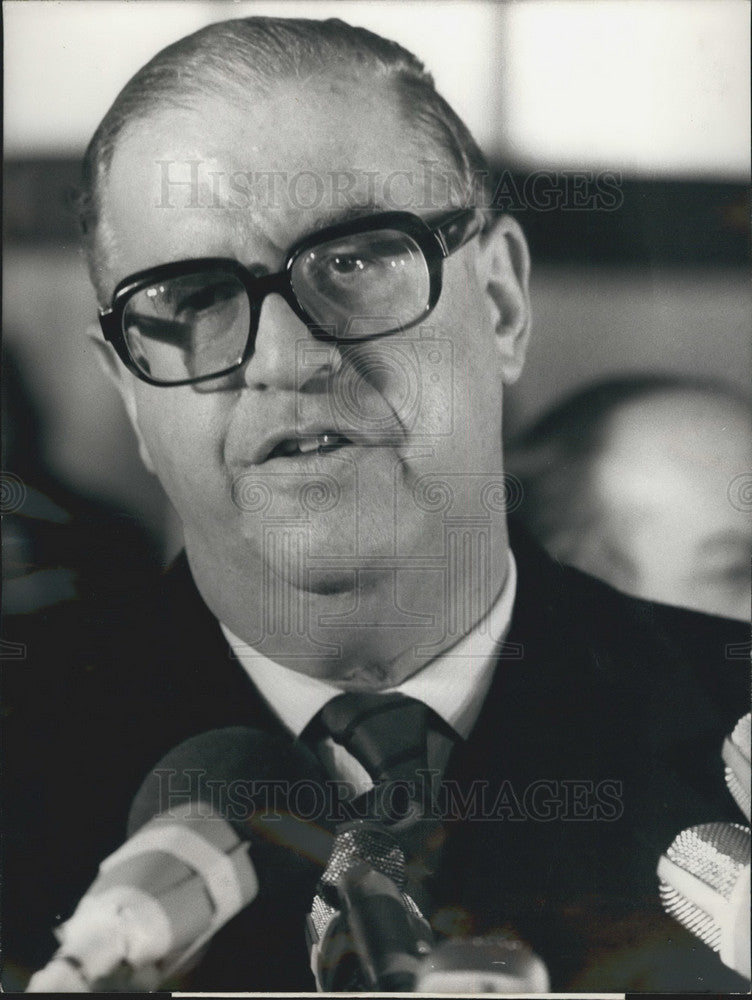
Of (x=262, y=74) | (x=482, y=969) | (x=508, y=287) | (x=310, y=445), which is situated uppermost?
(x=262, y=74)

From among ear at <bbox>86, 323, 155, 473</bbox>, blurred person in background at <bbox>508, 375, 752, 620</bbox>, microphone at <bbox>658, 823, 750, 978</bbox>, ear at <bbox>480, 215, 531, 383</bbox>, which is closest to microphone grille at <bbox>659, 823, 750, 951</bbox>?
microphone at <bbox>658, 823, 750, 978</bbox>

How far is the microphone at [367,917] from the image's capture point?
2.21m

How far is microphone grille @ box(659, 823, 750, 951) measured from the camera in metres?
2.24

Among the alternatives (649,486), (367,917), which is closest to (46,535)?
(367,917)

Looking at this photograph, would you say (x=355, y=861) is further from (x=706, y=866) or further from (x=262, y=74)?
(x=262, y=74)

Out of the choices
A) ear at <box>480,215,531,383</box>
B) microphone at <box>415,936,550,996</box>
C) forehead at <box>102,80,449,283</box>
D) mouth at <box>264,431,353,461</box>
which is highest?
forehead at <box>102,80,449,283</box>

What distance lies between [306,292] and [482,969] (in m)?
1.47

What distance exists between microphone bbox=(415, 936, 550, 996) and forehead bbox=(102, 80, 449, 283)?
151 centimetres

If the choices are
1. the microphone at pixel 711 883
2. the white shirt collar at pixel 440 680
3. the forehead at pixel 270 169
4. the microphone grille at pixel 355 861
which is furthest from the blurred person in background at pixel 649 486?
the microphone grille at pixel 355 861

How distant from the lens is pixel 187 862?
222 cm

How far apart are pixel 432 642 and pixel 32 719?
0.87 m

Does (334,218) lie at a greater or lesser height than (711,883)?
greater

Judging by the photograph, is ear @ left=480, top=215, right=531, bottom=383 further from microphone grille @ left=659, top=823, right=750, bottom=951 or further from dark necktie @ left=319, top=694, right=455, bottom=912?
microphone grille @ left=659, top=823, right=750, bottom=951

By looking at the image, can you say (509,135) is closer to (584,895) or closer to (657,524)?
(657,524)
